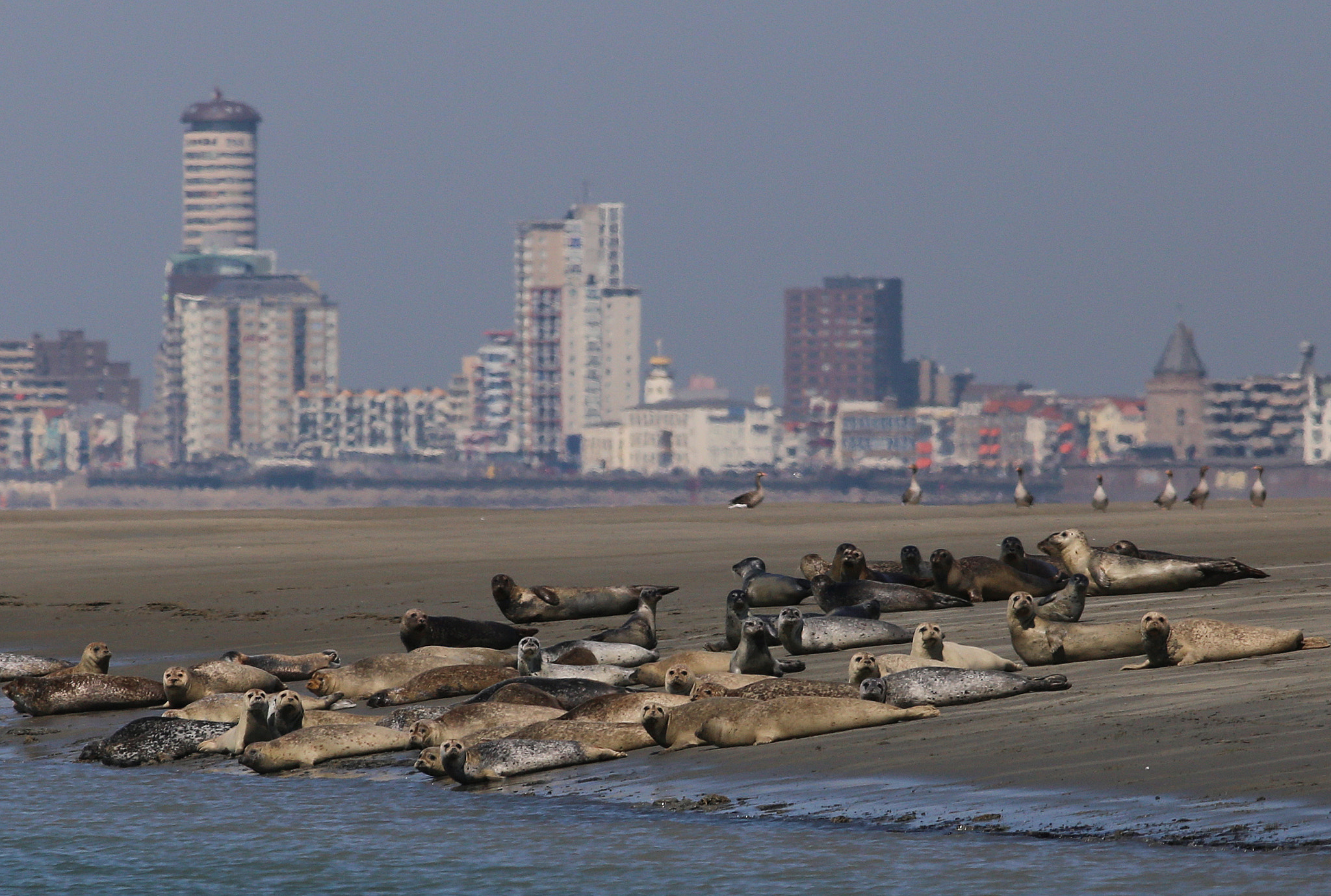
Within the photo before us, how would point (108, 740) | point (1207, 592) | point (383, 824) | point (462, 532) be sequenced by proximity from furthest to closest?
point (462, 532) < point (1207, 592) < point (108, 740) < point (383, 824)

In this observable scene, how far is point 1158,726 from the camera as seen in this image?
31.1ft

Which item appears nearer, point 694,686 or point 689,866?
point 689,866

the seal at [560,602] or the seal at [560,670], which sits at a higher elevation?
the seal at [560,602]

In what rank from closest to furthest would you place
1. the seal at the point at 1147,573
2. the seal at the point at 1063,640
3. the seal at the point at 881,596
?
the seal at the point at 1063,640 < the seal at the point at 881,596 < the seal at the point at 1147,573

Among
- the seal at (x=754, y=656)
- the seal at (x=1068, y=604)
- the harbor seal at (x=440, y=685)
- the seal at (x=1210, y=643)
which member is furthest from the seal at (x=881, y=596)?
the seal at (x=1210, y=643)

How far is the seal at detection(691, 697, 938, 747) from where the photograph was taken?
10.2m

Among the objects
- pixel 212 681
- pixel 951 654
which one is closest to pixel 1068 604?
pixel 951 654

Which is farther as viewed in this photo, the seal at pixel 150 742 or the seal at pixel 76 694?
the seal at pixel 76 694

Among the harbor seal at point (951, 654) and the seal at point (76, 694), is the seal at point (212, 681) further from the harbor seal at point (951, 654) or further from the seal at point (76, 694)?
the harbor seal at point (951, 654)

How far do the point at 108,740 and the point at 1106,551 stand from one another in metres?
8.61

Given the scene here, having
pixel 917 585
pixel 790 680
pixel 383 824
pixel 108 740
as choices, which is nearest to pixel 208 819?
pixel 383 824

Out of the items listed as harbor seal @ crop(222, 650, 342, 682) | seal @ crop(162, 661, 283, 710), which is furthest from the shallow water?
harbor seal @ crop(222, 650, 342, 682)

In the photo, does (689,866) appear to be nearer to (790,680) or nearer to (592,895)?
(592,895)

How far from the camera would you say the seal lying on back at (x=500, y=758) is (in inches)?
387
